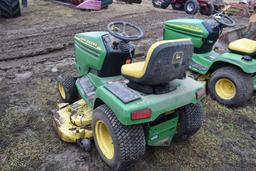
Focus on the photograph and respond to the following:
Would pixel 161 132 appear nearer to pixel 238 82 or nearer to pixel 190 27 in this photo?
pixel 238 82

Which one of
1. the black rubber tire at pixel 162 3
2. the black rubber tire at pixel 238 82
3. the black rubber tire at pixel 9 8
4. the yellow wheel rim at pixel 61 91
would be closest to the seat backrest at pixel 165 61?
the yellow wheel rim at pixel 61 91

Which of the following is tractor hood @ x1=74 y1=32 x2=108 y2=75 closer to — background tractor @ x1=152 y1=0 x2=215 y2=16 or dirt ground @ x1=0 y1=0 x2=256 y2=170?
dirt ground @ x1=0 y1=0 x2=256 y2=170

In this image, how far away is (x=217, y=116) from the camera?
3549 mm

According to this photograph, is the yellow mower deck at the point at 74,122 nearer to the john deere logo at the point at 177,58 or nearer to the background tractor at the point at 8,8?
the john deere logo at the point at 177,58

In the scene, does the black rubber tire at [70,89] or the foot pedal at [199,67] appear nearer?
the black rubber tire at [70,89]

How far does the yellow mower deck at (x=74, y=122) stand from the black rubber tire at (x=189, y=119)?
34.3 inches

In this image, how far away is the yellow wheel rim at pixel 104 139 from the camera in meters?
2.61

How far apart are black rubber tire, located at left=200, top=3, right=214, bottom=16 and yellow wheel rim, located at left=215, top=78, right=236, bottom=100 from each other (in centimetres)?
660

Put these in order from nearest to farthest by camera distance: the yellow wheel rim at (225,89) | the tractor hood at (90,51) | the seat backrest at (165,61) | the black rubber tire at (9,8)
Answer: the seat backrest at (165,61) < the tractor hood at (90,51) < the yellow wheel rim at (225,89) < the black rubber tire at (9,8)

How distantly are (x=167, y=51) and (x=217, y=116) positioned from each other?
1737 millimetres

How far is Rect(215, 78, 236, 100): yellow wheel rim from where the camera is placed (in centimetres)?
376

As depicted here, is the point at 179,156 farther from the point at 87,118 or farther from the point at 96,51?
the point at 96,51

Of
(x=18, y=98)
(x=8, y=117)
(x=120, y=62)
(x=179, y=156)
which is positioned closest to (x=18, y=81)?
(x=18, y=98)

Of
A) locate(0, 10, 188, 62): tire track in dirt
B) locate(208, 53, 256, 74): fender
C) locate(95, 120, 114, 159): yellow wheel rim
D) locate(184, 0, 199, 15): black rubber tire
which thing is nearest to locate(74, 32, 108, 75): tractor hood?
locate(95, 120, 114, 159): yellow wheel rim
